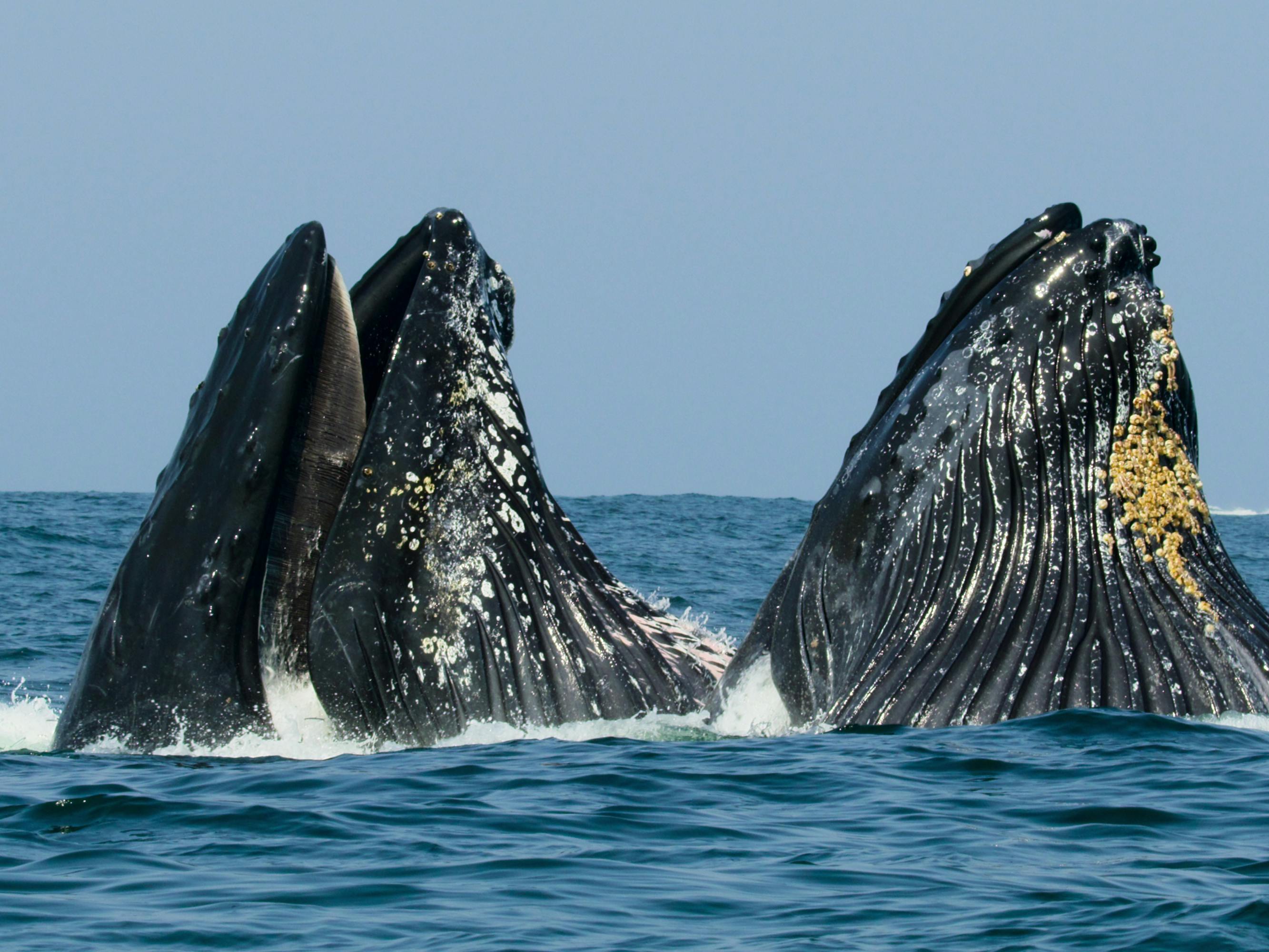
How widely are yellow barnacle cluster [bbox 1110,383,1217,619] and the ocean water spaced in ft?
2.48

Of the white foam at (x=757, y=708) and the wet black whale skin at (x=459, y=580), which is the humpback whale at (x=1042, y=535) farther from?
the wet black whale skin at (x=459, y=580)

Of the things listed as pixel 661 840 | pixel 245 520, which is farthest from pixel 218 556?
pixel 661 840

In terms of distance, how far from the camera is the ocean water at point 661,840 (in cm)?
561

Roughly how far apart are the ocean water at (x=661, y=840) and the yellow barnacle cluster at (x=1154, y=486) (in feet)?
2.48

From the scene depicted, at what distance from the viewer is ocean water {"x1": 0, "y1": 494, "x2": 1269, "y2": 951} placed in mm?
5605

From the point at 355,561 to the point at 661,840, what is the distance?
2425 mm

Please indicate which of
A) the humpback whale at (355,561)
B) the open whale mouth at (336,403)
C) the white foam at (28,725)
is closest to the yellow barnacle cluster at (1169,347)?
the humpback whale at (355,561)

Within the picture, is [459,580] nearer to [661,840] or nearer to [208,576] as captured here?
[208,576]

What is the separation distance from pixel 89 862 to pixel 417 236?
12.3ft

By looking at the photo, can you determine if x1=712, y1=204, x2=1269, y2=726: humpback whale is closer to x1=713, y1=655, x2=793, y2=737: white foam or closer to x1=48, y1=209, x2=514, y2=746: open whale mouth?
x1=713, y1=655, x2=793, y2=737: white foam

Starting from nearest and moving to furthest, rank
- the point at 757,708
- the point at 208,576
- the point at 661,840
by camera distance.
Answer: the point at 661,840, the point at 208,576, the point at 757,708

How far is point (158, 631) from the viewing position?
27.5 ft

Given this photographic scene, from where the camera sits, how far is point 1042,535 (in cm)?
789

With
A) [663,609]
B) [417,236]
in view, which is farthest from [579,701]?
[417,236]
